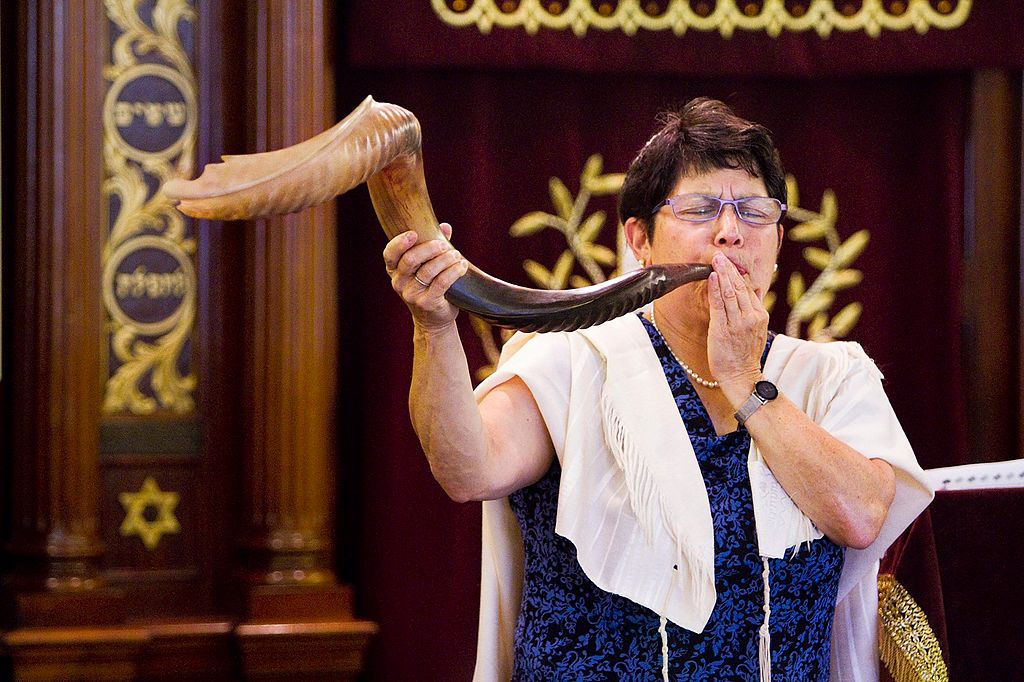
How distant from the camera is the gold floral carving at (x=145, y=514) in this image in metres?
2.90

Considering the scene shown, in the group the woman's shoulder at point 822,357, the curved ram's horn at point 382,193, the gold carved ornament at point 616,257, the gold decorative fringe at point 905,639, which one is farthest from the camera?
the gold carved ornament at point 616,257

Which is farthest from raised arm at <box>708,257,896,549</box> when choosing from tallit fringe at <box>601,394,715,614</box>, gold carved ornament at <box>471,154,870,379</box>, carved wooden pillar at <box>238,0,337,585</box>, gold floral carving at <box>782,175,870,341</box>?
gold floral carving at <box>782,175,870,341</box>

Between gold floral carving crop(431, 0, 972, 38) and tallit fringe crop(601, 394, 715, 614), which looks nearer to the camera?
tallit fringe crop(601, 394, 715, 614)

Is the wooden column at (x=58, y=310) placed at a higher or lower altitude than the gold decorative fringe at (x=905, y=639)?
higher

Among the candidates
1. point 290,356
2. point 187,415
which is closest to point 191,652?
point 187,415

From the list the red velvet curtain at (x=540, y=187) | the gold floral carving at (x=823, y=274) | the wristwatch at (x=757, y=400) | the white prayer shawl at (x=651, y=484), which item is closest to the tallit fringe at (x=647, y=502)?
the white prayer shawl at (x=651, y=484)

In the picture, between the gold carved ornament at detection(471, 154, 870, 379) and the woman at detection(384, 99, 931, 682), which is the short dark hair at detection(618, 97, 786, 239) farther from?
the gold carved ornament at detection(471, 154, 870, 379)

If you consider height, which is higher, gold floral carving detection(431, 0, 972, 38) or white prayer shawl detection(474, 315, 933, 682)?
gold floral carving detection(431, 0, 972, 38)

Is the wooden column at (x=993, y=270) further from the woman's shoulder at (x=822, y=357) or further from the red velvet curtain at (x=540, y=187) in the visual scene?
the woman's shoulder at (x=822, y=357)

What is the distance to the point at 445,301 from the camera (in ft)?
4.40

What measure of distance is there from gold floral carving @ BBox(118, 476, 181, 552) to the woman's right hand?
175cm

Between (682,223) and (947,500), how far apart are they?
2.43 feet

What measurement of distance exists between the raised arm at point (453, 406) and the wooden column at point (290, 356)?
1.23 metres

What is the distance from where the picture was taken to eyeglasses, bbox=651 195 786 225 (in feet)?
5.58
